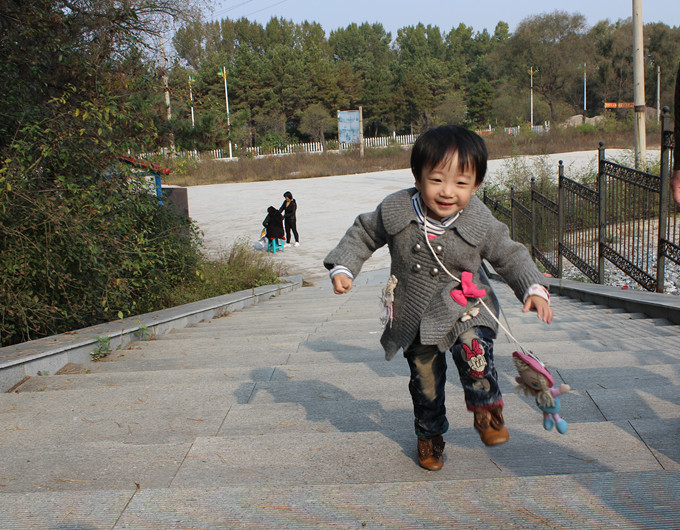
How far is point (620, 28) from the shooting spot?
220 feet

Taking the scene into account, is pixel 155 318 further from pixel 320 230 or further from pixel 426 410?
pixel 320 230

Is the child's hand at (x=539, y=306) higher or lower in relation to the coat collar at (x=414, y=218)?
lower

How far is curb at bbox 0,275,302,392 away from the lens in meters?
3.93

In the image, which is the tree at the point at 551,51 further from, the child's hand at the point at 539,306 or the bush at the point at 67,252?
the child's hand at the point at 539,306

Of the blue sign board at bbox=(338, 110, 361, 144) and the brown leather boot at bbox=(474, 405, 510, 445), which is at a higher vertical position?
the blue sign board at bbox=(338, 110, 361, 144)

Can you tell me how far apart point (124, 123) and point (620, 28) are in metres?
71.6

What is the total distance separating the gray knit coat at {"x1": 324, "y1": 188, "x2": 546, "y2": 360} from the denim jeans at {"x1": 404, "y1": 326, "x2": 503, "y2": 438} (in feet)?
0.16

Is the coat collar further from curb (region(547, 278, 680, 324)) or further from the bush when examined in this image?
the bush

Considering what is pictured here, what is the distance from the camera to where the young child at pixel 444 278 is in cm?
241

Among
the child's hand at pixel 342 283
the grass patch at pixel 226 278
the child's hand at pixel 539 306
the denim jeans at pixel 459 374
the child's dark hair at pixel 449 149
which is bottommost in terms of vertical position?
the grass patch at pixel 226 278

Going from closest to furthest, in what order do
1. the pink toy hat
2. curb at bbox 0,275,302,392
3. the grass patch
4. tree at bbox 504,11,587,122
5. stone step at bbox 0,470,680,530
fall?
1. stone step at bbox 0,470,680,530
2. the pink toy hat
3. curb at bbox 0,275,302,392
4. the grass patch
5. tree at bbox 504,11,587,122

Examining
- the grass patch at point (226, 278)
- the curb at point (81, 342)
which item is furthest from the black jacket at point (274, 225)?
the curb at point (81, 342)

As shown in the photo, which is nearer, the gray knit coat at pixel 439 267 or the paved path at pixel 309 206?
the gray knit coat at pixel 439 267

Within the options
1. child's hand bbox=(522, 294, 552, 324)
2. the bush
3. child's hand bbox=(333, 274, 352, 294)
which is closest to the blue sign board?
the bush
